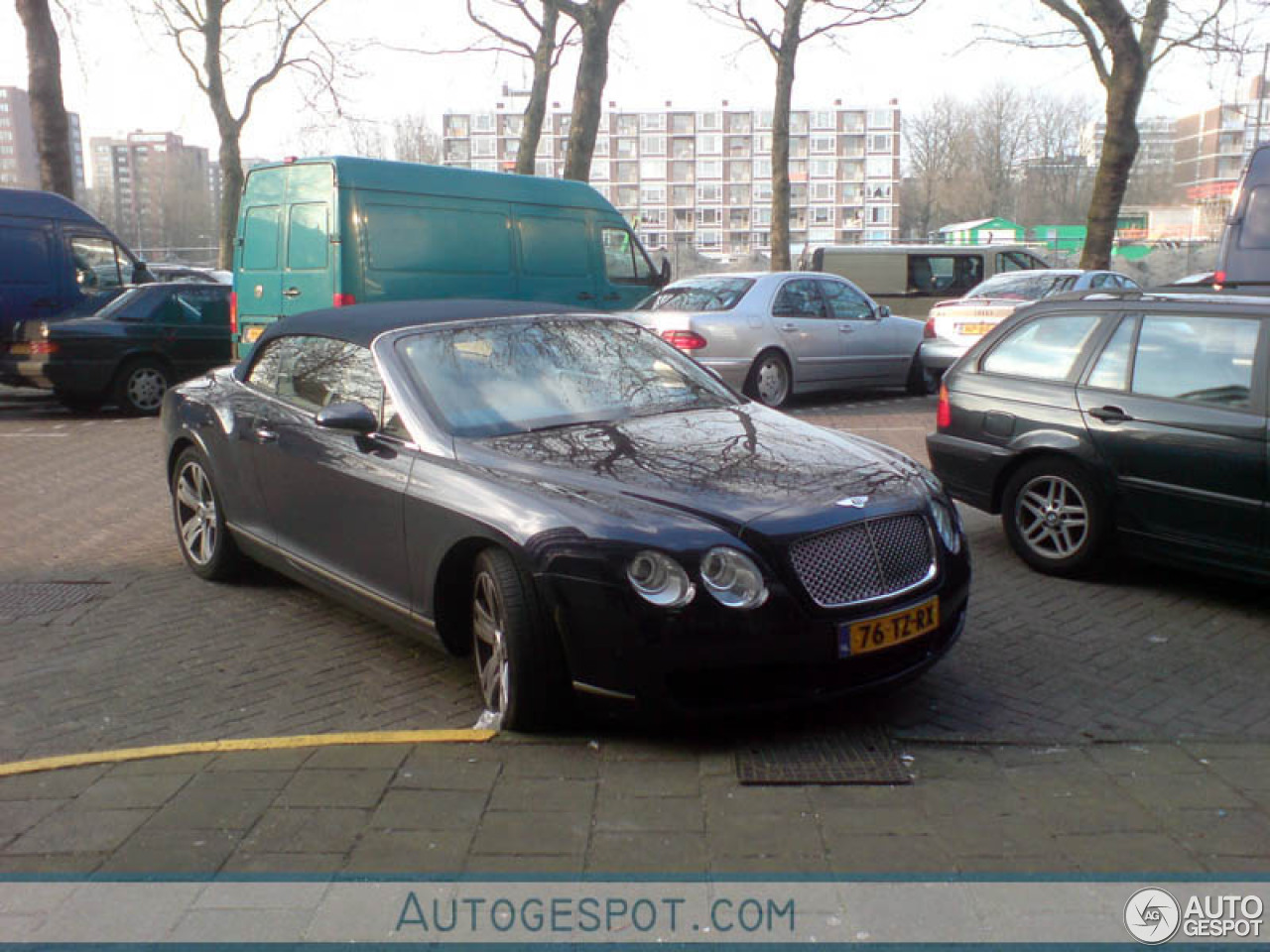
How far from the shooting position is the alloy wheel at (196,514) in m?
6.24

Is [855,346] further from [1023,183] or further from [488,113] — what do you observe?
[488,113]

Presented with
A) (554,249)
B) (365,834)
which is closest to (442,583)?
(365,834)

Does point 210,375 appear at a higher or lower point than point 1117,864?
higher

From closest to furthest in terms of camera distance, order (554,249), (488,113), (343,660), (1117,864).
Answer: (1117,864)
(343,660)
(554,249)
(488,113)

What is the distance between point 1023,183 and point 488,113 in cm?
7457

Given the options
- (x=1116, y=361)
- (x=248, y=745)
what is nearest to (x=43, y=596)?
(x=248, y=745)

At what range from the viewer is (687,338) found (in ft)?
41.6

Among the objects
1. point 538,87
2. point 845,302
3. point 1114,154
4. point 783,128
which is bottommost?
point 845,302

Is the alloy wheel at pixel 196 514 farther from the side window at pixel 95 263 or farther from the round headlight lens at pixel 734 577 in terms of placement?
the side window at pixel 95 263

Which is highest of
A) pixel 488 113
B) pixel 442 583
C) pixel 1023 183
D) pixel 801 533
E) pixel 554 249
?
pixel 488 113

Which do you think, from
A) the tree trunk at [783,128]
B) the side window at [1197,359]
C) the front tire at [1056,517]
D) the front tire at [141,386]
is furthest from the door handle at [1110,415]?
the tree trunk at [783,128]

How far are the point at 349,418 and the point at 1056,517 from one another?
3735 mm

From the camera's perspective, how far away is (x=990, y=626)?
5418mm

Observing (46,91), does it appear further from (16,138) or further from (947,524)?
(16,138)
